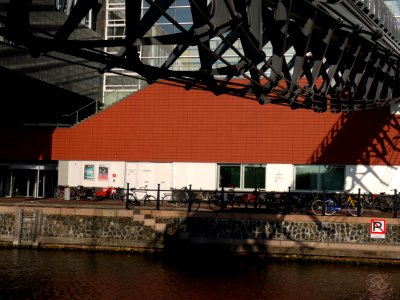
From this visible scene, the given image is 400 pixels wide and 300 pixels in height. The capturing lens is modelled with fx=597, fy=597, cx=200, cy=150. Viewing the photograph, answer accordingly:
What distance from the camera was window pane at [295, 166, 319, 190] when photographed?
3312 cm

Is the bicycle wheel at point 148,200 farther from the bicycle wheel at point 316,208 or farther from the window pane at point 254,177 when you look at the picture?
the bicycle wheel at point 316,208

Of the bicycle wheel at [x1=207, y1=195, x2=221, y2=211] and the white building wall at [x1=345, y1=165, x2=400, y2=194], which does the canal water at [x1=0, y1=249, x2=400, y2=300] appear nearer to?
the bicycle wheel at [x1=207, y1=195, x2=221, y2=211]

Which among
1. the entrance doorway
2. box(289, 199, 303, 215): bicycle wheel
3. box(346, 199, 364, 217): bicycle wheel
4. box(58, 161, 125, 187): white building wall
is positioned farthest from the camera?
the entrance doorway

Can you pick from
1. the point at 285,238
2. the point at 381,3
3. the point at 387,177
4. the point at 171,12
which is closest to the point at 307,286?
the point at 285,238

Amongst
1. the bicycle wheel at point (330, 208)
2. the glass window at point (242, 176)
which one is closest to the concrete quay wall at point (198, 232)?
the bicycle wheel at point (330, 208)

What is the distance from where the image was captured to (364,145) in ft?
106

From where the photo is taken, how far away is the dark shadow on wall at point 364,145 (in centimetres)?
3194

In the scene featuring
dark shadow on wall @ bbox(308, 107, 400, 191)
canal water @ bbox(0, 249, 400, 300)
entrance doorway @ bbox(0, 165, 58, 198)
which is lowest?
canal water @ bbox(0, 249, 400, 300)

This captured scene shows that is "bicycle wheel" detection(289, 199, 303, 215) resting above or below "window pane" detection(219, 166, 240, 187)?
below

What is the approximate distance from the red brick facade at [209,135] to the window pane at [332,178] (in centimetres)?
58

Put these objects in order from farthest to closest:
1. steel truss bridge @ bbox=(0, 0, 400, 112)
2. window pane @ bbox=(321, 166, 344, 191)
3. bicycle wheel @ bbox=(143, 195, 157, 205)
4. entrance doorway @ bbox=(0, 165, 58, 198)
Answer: entrance doorway @ bbox=(0, 165, 58, 198) < window pane @ bbox=(321, 166, 344, 191) < bicycle wheel @ bbox=(143, 195, 157, 205) < steel truss bridge @ bbox=(0, 0, 400, 112)

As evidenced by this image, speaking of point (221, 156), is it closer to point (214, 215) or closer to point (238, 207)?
point (238, 207)

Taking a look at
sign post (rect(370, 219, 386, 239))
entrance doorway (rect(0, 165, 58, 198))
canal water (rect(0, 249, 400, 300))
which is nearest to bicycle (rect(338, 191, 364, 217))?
sign post (rect(370, 219, 386, 239))

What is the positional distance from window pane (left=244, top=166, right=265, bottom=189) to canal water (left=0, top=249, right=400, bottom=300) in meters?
10.5
